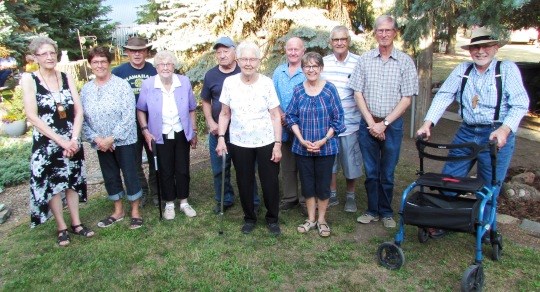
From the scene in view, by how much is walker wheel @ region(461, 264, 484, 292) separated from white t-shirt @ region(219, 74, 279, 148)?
1.87 meters

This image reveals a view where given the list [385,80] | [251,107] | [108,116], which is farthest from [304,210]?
[108,116]

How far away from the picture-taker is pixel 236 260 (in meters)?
3.64

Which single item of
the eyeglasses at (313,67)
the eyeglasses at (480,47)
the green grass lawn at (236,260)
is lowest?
the green grass lawn at (236,260)

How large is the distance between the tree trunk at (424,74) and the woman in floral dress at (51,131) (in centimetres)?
544

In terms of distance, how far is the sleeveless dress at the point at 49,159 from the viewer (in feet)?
12.2

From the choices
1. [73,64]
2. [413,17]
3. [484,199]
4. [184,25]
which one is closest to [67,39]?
[73,64]

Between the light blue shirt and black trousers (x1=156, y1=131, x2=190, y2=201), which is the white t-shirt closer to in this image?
the light blue shirt

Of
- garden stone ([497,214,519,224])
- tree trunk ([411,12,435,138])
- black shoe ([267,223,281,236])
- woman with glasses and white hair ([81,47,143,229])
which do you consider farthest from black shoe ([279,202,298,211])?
tree trunk ([411,12,435,138])

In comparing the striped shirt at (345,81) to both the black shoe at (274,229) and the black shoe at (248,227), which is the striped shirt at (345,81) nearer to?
the black shoe at (274,229)

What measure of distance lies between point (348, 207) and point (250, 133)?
151 centimetres

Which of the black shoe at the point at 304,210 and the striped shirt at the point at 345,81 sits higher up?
the striped shirt at the point at 345,81

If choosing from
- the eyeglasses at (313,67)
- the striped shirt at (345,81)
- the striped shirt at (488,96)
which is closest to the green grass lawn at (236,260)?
the striped shirt at (345,81)

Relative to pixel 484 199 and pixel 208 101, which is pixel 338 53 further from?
pixel 484 199

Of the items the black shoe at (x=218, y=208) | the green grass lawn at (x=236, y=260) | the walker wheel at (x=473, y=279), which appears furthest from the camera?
the black shoe at (x=218, y=208)
